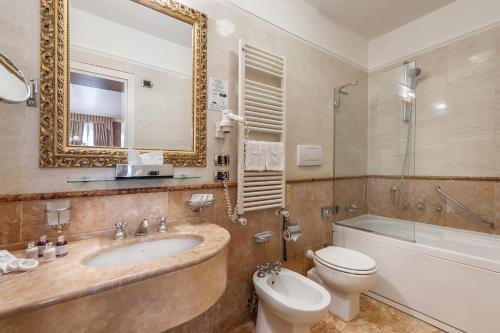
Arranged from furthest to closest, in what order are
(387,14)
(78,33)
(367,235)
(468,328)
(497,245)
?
(387,14)
(367,235)
(497,245)
(468,328)
(78,33)

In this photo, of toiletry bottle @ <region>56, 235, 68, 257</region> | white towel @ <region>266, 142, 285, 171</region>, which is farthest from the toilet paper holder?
toiletry bottle @ <region>56, 235, 68, 257</region>

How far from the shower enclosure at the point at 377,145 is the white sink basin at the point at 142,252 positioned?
1690 millimetres

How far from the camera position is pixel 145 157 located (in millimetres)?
1251

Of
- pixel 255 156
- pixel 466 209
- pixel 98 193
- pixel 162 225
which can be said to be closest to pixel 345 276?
pixel 255 156

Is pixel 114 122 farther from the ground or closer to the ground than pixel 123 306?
farther from the ground

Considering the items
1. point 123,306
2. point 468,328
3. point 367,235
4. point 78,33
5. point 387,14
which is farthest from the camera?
point 387,14

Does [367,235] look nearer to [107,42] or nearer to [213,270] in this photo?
[213,270]

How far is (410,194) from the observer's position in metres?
2.29

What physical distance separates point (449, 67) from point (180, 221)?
2.77 m

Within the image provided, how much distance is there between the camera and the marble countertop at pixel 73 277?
60 centimetres

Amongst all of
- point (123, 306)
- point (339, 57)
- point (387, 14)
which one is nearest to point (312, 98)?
point (339, 57)

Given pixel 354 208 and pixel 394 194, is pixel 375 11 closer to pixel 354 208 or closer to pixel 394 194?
pixel 394 194

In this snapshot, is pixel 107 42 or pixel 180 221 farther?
pixel 180 221

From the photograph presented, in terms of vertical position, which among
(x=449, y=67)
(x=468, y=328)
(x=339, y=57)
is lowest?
(x=468, y=328)
